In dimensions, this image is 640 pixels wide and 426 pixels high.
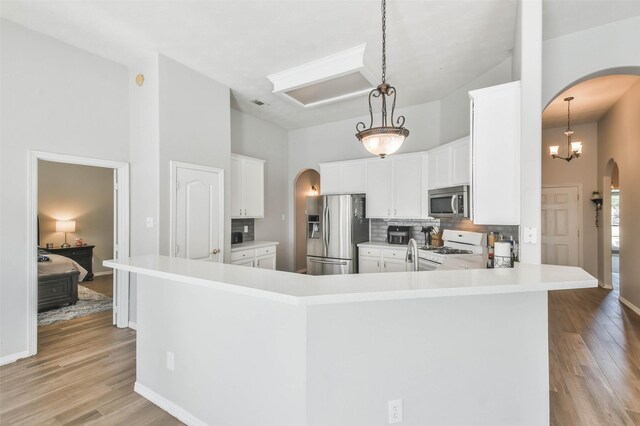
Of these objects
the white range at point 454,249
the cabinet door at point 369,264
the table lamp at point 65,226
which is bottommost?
the cabinet door at point 369,264

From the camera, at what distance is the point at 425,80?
Result: 397 centimetres

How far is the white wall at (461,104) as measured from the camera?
11.6 feet

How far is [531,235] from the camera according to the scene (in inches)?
85.8

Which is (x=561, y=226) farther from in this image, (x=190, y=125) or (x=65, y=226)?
(x=65, y=226)

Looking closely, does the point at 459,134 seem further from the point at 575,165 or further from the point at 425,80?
the point at 575,165

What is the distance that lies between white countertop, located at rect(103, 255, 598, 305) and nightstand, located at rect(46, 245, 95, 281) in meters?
5.35

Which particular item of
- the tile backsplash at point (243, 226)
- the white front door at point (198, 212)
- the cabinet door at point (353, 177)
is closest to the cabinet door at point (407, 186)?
the cabinet door at point (353, 177)

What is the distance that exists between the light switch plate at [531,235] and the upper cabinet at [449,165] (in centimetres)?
155

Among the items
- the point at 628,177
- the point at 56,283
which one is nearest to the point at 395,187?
the point at 628,177

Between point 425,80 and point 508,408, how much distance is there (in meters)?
3.62

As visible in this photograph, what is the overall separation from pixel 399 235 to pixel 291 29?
331cm

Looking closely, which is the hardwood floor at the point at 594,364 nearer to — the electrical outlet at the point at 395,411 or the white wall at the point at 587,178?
the electrical outlet at the point at 395,411

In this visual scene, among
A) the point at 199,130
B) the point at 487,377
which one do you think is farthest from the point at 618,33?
the point at 199,130

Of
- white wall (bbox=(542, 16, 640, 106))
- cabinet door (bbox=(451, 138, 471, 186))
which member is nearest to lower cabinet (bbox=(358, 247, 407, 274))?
cabinet door (bbox=(451, 138, 471, 186))
